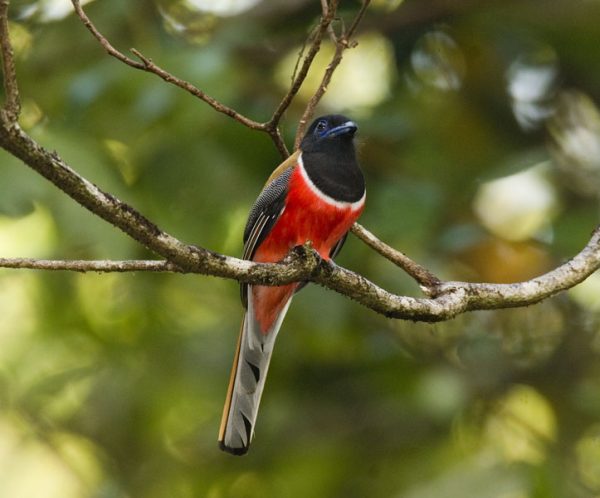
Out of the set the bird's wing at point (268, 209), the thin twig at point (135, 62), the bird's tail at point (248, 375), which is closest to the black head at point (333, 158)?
the bird's wing at point (268, 209)

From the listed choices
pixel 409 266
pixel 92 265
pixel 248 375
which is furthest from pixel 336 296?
pixel 92 265

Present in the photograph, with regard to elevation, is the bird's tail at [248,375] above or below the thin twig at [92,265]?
above

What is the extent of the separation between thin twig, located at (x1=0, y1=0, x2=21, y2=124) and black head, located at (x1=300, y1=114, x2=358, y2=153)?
2504 mm

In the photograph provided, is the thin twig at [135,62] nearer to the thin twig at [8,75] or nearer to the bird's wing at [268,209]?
the thin twig at [8,75]

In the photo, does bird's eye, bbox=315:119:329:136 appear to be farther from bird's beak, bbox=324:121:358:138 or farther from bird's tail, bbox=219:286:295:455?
bird's tail, bbox=219:286:295:455

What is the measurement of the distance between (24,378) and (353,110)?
273 cm

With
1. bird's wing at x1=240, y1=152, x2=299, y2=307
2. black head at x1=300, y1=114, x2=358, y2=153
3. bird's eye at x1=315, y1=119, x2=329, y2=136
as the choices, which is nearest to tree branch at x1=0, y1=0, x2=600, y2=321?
bird's wing at x1=240, y1=152, x2=299, y2=307

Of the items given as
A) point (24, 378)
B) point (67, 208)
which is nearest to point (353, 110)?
point (67, 208)

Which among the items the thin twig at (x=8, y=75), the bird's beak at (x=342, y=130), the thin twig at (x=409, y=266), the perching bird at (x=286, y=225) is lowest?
the thin twig at (x=8, y=75)

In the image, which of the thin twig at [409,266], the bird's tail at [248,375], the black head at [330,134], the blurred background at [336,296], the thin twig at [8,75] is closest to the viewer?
the thin twig at [8,75]

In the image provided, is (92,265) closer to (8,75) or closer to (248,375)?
(8,75)

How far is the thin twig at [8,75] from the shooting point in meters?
2.35

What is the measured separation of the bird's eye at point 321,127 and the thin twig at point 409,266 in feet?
2.53

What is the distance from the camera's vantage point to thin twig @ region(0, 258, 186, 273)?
9.59ft
